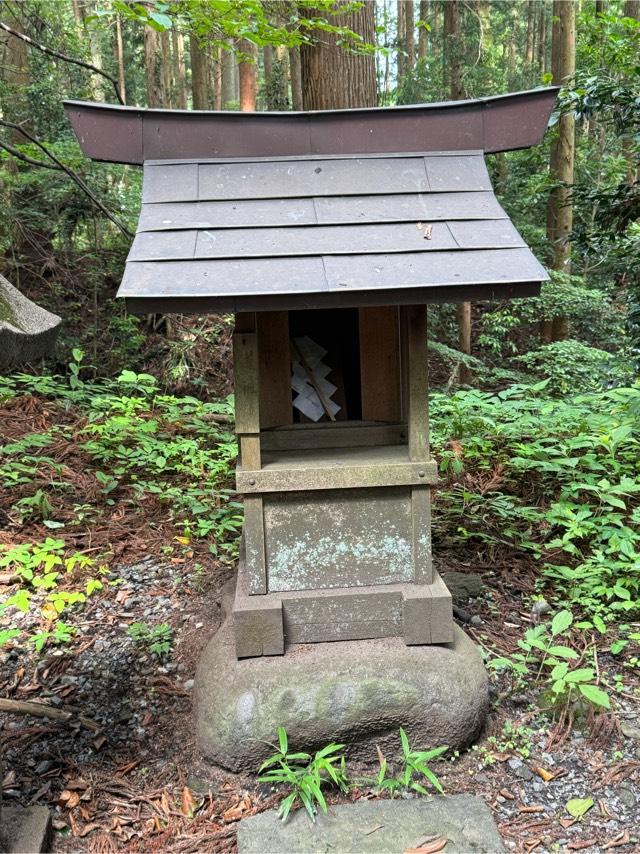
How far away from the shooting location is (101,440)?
18.3 ft

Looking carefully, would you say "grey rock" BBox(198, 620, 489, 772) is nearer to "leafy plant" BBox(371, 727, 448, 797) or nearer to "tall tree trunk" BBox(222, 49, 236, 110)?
"leafy plant" BBox(371, 727, 448, 797)

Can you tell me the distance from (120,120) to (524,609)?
3.27 metres

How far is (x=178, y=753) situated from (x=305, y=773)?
0.61m

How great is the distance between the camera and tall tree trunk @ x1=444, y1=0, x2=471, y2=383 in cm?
1027

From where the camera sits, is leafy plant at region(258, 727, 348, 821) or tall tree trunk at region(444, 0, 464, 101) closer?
leafy plant at region(258, 727, 348, 821)

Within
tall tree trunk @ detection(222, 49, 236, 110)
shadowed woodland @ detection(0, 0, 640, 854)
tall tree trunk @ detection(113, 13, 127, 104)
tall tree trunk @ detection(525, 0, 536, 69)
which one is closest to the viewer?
shadowed woodland @ detection(0, 0, 640, 854)

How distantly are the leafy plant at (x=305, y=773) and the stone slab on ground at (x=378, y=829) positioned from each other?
57 millimetres

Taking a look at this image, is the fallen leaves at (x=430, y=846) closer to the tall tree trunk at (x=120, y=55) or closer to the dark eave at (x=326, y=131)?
the dark eave at (x=326, y=131)

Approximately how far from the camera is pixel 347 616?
113 inches

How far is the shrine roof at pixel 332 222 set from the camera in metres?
2.24

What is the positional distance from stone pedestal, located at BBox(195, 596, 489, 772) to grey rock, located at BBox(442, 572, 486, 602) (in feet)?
3.10

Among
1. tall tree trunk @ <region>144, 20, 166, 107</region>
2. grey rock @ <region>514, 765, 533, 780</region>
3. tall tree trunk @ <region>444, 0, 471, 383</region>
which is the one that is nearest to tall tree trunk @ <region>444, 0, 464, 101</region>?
tall tree trunk @ <region>444, 0, 471, 383</region>

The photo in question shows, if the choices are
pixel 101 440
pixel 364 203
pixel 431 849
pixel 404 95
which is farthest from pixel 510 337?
pixel 431 849

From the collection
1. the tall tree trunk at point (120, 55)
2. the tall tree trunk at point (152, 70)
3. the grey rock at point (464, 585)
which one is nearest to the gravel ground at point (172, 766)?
the grey rock at point (464, 585)
